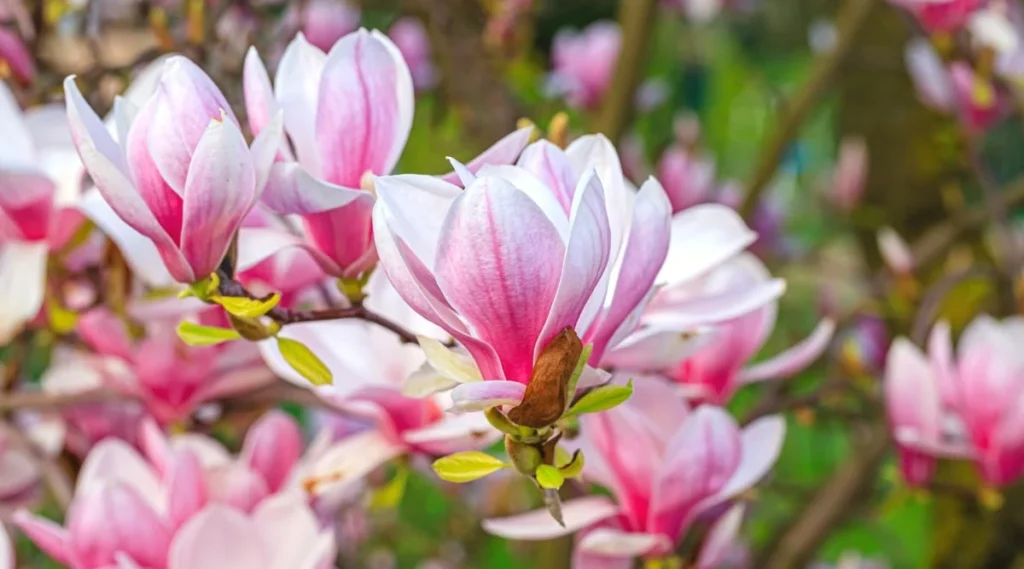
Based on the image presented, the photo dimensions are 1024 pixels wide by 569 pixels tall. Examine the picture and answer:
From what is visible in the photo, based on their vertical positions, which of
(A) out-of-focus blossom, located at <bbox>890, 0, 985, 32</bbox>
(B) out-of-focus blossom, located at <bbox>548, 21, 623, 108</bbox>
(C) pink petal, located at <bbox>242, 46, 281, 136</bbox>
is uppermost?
(C) pink petal, located at <bbox>242, 46, 281, 136</bbox>

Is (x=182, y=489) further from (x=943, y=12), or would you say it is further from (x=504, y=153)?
(x=943, y=12)

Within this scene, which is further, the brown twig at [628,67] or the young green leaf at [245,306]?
the brown twig at [628,67]

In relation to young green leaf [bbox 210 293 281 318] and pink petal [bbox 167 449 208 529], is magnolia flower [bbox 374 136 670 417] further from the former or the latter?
pink petal [bbox 167 449 208 529]

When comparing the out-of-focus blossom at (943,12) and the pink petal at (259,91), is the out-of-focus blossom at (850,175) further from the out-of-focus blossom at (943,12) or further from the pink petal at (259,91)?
the pink petal at (259,91)

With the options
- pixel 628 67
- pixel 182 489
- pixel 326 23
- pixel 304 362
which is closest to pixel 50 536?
pixel 182 489

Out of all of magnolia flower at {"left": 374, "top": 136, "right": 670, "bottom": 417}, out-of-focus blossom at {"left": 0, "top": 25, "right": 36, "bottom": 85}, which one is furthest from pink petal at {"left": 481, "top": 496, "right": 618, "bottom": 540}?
out-of-focus blossom at {"left": 0, "top": 25, "right": 36, "bottom": 85}

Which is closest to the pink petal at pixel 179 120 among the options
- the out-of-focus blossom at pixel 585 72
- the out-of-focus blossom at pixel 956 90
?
the out-of-focus blossom at pixel 956 90
